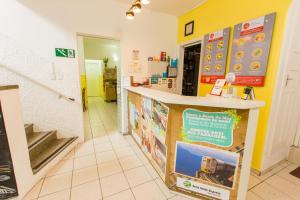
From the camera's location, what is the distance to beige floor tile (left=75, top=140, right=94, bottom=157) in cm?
239

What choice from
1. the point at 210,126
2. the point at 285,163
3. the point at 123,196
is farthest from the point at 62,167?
the point at 285,163

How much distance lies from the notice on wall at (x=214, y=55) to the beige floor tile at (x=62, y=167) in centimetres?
269

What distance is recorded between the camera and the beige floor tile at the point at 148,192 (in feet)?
5.05

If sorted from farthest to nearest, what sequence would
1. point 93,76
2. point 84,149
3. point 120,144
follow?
point 93,76 → point 120,144 → point 84,149

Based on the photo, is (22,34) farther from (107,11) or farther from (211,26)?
(211,26)

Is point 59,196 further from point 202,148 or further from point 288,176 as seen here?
point 288,176

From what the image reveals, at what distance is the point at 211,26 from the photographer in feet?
8.17

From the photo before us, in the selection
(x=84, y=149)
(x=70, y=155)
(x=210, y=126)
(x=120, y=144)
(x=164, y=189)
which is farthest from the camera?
(x=120, y=144)

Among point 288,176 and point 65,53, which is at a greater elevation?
point 65,53

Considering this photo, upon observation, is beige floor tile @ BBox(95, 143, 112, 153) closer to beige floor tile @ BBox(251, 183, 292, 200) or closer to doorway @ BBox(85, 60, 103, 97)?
beige floor tile @ BBox(251, 183, 292, 200)

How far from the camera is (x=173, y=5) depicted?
2.76 meters

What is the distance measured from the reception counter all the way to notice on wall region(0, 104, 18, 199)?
5.20ft

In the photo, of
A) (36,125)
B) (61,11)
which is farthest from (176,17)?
(36,125)

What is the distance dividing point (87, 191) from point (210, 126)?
1.56 meters
